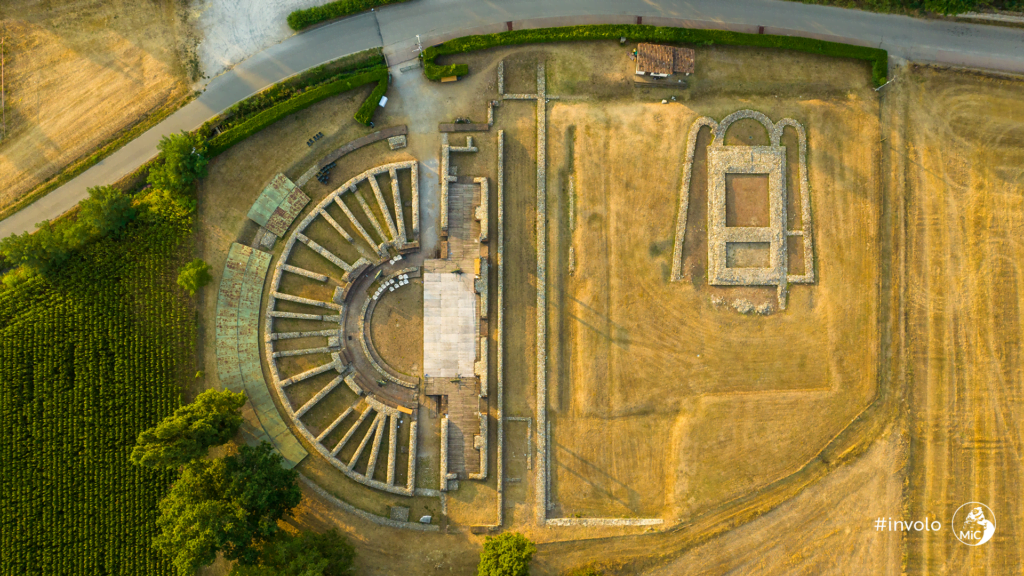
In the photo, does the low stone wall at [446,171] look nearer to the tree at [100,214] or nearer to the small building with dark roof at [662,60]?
the small building with dark roof at [662,60]

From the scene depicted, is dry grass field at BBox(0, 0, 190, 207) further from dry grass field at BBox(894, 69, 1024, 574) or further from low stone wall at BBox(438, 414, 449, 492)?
dry grass field at BBox(894, 69, 1024, 574)

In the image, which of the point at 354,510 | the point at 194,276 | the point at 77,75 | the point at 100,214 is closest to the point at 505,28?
the point at 194,276

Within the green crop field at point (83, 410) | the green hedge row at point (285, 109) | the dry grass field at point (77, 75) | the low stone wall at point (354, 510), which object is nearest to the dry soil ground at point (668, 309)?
the green hedge row at point (285, 109)

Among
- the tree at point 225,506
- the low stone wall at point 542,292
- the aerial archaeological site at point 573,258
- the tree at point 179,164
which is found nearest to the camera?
the tree at point 225,506

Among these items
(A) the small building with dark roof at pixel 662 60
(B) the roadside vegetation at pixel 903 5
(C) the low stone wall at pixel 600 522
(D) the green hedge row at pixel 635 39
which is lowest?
(C) the low stone wall at pixel 600 522

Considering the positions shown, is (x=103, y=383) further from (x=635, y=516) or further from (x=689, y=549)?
(x=689, y=549)

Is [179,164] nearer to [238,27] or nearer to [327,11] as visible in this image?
[238,27]
